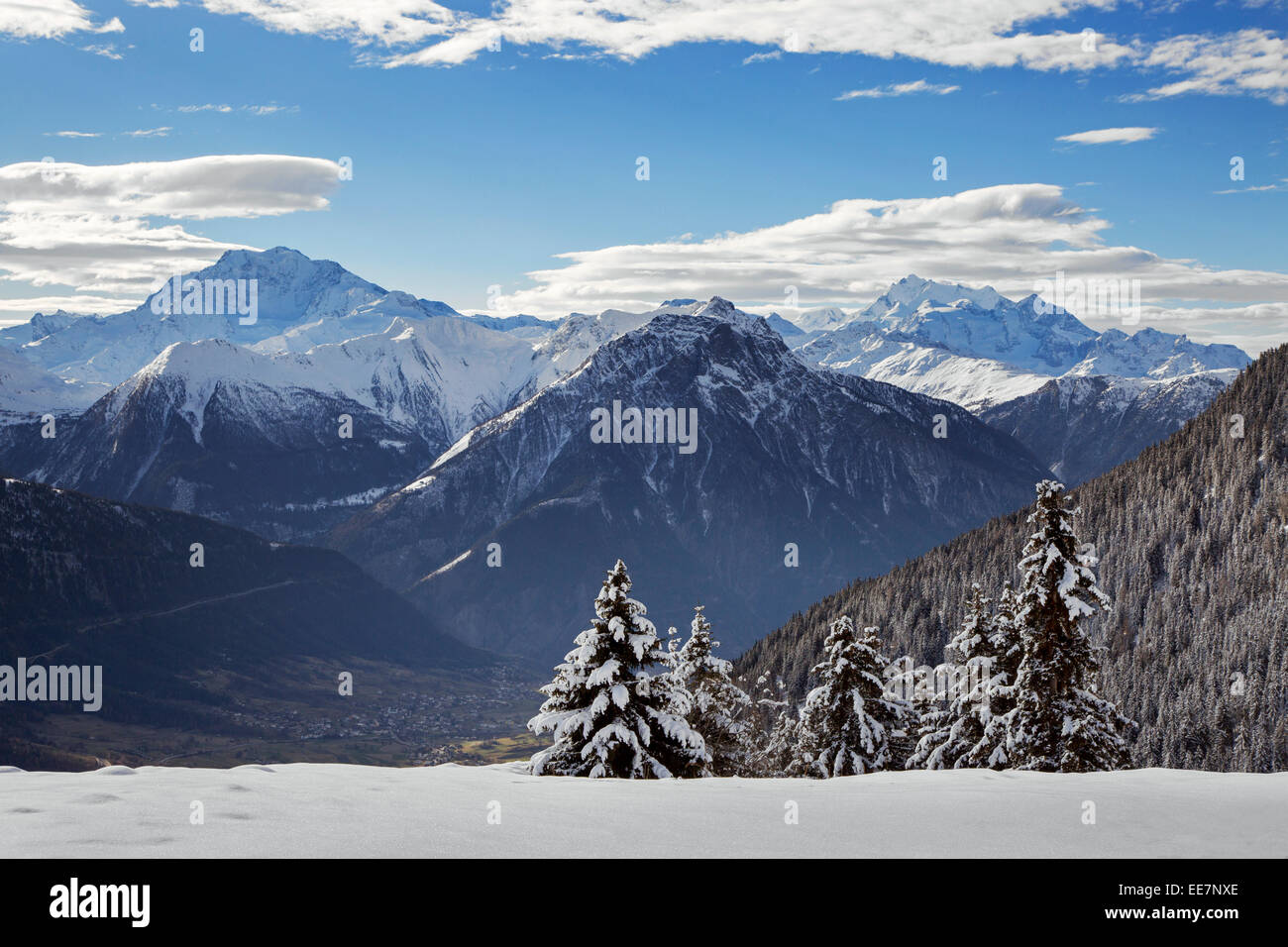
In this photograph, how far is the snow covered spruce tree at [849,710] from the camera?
52.8 m

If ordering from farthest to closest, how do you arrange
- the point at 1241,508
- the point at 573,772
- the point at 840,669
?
the point at 1241,508, the point at 840,669, the point at 573,772

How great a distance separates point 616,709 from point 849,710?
17269 mm

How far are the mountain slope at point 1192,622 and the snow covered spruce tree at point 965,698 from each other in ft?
304

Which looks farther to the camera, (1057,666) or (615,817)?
(1057,666)

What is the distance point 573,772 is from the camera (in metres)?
39.0

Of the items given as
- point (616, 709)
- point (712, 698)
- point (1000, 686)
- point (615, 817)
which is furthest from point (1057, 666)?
point (615, 817)

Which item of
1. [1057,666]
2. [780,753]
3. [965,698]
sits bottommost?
[780,753]

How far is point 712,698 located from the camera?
57000 mm

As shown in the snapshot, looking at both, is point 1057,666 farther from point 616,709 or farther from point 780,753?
point 780,753

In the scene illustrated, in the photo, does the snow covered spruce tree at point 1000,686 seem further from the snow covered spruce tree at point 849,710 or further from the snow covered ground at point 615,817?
the snow covered ground at point 615,817

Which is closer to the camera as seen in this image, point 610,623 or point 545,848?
point 545,848
